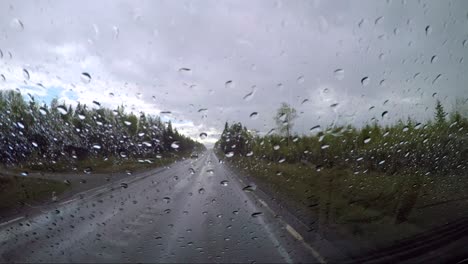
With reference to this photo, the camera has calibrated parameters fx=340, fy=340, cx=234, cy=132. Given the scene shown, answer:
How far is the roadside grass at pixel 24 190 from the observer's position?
272 inches

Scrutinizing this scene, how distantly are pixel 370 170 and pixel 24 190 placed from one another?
9571 millimetres

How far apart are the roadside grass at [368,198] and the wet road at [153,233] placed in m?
1.25

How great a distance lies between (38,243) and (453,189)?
36.9ft

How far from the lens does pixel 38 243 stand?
5195 mm

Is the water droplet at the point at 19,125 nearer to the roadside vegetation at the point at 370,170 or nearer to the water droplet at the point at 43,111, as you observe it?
the water droplet at the point at 43,111

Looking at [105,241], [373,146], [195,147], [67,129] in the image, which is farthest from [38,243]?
[373,146]

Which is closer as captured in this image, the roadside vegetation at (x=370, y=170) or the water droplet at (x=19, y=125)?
the water droplet at (x=19, y=125)

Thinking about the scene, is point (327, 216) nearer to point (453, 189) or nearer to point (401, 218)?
point (401, 218)

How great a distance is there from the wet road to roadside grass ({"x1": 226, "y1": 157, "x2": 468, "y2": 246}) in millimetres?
1254

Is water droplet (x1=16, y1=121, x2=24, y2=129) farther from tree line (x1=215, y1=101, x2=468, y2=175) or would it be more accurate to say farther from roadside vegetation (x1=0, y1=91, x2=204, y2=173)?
tree line (x1=215, y1=101, x2=468, y2=175)

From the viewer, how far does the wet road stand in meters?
4.75

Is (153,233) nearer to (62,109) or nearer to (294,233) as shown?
(294,233)

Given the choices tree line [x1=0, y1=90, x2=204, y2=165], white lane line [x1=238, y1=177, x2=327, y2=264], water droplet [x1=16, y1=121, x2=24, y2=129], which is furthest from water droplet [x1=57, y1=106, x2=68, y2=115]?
white lane line [x1=238, y1=177, x2=327, y2=264]

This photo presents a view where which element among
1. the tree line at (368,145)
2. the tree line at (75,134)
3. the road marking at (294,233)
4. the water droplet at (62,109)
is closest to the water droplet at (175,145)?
the tree line at (75,134)
